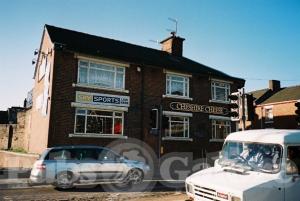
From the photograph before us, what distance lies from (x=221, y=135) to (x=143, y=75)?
28.3ft

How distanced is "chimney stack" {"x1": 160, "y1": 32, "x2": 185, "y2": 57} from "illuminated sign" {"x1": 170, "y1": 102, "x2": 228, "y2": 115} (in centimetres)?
647

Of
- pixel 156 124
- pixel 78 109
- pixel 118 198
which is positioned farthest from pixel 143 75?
pixel 118 198

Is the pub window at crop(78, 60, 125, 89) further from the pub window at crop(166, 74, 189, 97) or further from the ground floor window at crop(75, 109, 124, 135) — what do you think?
the pub window at crop(166, 74, 189, 97)

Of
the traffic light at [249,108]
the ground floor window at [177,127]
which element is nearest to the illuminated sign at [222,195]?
the traffic light at [249,108]

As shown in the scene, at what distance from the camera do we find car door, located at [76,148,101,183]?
12477 millimetres

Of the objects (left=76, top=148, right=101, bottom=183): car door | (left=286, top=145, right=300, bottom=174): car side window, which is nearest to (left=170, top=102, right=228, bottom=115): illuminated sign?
(left=76, top=148, right=101, bottom=183): car door

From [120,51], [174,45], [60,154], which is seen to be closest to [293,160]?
[60,154]

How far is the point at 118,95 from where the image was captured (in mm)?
21469

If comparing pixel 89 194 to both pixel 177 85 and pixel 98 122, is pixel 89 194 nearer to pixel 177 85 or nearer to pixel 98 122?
pixel 98 122

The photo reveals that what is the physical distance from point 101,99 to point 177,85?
22.0 ft

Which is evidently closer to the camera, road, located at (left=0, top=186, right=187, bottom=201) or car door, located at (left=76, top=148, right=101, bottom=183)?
road, located at (left=0, top=186, right=187, bottom=201)

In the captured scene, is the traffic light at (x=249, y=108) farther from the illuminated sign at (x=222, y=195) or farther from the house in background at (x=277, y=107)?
Result: the house in background at (x=277, y=107)

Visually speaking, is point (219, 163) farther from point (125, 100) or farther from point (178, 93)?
point (178, 93)

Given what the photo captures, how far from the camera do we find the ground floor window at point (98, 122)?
19.9 meters
